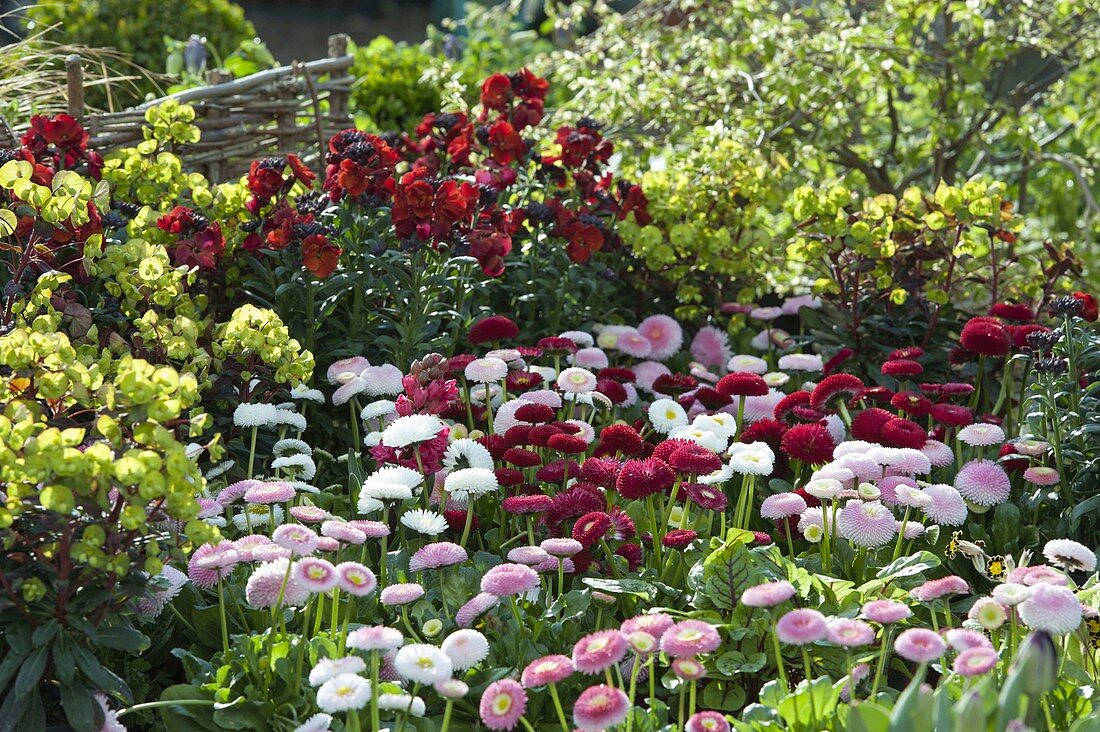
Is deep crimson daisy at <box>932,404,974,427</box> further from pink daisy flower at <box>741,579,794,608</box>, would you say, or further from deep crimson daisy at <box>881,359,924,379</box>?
pink daisy flower at <box>741,579,794,608</box>

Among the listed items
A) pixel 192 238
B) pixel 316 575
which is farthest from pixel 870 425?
pixel 192 238

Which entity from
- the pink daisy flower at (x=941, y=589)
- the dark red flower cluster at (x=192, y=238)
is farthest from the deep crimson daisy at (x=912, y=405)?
the dark red flower cluster at (x=192, y=238)

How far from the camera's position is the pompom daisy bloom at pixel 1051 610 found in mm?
1646

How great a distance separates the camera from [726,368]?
11.3 feet

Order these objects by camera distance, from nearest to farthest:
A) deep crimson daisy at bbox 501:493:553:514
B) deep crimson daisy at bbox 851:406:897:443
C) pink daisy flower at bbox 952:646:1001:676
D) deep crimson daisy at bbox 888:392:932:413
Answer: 1. pink daisy flower at bbox 952:646:1001:676
2. deep crimson daisy at bbox 501:493:553:514
3. deep crimson daisy at bbox 851:406:897:443
4. deep crimson daisy at bbox 888:392:932:413

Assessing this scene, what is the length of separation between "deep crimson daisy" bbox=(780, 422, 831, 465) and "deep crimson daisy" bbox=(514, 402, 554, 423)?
489 millimetres

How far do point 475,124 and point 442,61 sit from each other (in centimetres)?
177

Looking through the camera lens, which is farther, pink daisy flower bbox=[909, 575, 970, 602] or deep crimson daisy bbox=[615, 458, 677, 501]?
deep crimson daisy bbox=[615, 458, 677, 501]

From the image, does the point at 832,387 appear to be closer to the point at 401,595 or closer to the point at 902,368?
the point at 902,368

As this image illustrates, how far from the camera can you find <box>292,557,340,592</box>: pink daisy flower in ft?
5.46

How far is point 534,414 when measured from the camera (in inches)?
92.8

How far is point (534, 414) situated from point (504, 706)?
0.85 meters

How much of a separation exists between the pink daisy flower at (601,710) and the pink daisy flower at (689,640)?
0.38 ft

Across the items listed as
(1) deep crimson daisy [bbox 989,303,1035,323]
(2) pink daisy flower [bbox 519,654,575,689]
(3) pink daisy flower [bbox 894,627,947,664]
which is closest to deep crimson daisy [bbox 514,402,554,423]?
(2) pink daisy flower [bbox 519,654,575,689]
